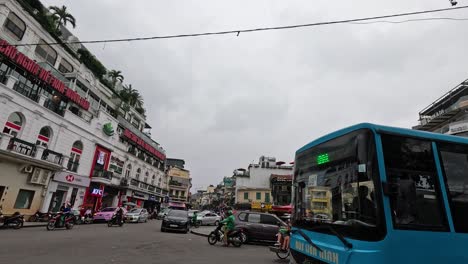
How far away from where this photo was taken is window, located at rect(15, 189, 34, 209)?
2053 centimetres

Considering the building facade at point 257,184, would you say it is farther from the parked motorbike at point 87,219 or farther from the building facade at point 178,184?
the parked motorbike at point 87,219

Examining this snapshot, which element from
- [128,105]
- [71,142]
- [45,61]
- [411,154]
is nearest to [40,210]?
[71,142]

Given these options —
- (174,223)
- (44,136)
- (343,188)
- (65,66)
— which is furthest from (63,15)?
(343,188)

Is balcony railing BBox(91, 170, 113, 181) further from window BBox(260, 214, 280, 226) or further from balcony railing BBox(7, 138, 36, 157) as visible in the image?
window BBox(260, 214, 280, 226)

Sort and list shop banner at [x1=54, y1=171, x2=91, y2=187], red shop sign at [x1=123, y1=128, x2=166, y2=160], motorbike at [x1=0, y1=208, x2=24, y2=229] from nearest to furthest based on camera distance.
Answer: motorbike at [x1=0, y1=208, x2=24, y2=229] < shop banner at [x1=54, y1=171, x2=91, y2=187] < red shop sign at [x1=123, y1=128, x2=166, y2=160]

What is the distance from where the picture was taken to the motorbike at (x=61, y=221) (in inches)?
662

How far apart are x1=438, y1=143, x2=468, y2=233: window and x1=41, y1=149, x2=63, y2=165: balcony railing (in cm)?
2596

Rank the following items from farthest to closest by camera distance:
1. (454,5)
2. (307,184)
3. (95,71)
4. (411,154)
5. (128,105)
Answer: (128,105)
(95,71)
(454,5)
(307,184)
(411,154)

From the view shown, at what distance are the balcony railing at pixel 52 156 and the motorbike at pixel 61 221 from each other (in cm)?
737

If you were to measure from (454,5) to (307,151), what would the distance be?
16.2 ft

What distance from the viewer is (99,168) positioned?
103 ft

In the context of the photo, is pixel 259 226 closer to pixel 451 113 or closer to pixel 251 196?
pixel 451 113

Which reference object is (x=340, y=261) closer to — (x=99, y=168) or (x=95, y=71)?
(x=99, y=168)

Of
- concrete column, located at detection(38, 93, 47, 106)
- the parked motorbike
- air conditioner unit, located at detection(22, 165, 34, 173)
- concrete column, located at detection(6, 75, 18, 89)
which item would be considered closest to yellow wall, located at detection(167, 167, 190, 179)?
the parked motorbike
